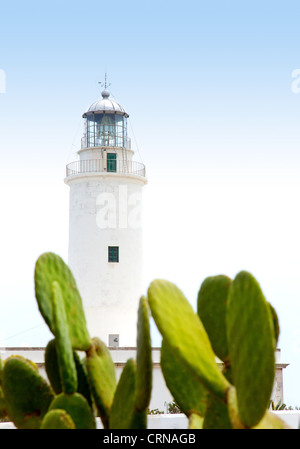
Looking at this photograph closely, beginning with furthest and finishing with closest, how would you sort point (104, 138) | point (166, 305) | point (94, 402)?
point (104, 138)
point (94, 402)
point (166, 305)

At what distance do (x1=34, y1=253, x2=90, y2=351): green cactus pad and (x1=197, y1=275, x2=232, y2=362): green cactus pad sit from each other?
1.13 ft

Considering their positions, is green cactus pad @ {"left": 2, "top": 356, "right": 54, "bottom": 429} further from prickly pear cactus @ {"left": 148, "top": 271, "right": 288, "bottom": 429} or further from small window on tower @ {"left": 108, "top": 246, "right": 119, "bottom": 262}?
small window on tower @ {"left": 108, "top": 246, "right": 119, "bottom": 262}

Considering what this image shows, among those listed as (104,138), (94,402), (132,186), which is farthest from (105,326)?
(94,402)

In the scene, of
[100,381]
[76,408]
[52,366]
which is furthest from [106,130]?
[76,408]

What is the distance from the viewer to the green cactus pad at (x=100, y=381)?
1.81 m

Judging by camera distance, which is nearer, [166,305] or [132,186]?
[166,305]

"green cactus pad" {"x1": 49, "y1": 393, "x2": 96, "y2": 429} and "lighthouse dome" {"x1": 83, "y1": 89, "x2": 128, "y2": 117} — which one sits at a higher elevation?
"lighthouse dome" {"x1": 83, "y1": 89, "x2": 128, "y2": 117}

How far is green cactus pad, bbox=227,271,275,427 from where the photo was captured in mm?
1222

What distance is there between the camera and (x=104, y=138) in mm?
20391

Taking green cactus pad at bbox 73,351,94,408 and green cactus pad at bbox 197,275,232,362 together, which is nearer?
green cactus pad at bbox 197,275,232,362

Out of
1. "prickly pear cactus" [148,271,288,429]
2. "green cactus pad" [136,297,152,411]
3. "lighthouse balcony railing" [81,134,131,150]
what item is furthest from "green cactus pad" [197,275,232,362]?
"lighthouse balcony railing" [81,134,131,150]

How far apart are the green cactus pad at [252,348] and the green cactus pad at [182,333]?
0.29 feet
